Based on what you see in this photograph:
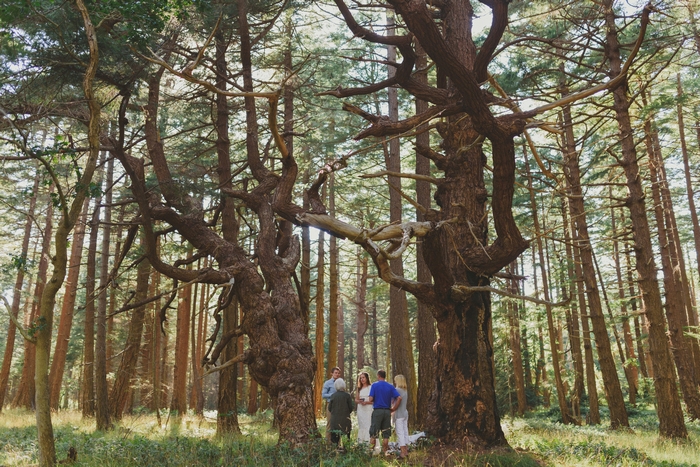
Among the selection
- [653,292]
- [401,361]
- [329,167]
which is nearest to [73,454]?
[329,167]

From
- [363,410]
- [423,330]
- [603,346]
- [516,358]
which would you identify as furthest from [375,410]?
[516,358]

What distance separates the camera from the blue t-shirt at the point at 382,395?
9.22 m

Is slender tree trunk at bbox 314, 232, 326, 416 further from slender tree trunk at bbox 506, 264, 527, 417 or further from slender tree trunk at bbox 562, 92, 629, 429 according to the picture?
slender tree trunk at bbox 506, 264, 527, 417

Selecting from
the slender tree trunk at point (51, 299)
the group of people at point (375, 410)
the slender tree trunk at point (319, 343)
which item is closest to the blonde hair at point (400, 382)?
the group of people at point (375, 410)

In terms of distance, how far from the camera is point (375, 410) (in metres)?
9.26

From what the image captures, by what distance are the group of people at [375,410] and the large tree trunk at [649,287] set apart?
6237mm

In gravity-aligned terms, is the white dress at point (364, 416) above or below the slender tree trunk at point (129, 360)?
below

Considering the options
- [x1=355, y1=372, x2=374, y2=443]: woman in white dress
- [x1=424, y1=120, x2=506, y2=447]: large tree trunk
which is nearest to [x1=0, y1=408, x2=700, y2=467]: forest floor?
[x1=424, y1=120, x2=506, y2=447]: large tree trunk

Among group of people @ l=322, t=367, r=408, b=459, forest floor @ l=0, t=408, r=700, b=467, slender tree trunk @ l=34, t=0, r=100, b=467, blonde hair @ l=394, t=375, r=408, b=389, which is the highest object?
slender tree trunk @ l=34, t=0, r=100, b=467

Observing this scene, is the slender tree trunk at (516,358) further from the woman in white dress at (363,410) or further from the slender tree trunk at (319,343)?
the woman in white dress at (363,410)

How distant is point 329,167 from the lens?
7.99 m

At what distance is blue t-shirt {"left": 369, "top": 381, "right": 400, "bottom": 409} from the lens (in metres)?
9.22

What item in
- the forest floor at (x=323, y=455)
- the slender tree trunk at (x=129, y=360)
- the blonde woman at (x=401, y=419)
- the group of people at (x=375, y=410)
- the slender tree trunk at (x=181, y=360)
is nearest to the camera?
the forest floor at (x=323, y=455)


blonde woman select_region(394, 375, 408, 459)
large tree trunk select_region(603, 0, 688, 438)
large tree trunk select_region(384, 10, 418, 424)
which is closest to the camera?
blonde woman select_region(394, 375, 408, 459)
